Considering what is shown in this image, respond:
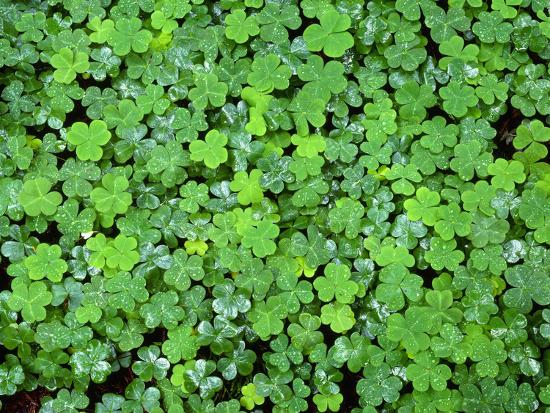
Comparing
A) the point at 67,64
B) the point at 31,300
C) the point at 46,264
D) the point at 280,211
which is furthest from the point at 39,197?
the point at 280,211

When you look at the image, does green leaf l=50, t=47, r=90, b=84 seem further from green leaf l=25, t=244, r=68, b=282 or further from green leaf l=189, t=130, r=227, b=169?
green leaf l=25, t=244, r=68, b=282

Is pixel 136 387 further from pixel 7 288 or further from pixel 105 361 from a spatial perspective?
pixel 7 288

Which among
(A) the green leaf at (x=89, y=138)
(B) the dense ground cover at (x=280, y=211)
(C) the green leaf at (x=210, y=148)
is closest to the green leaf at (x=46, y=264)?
(B) the dense ground cover at (x=280, y=211)

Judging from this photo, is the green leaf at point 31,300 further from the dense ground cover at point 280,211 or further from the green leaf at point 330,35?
the green leaf at point 330,35

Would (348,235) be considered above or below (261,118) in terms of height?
below

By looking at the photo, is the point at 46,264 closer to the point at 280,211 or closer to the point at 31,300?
the point at 31,300

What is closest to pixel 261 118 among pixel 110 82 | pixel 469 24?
pixel 110 82

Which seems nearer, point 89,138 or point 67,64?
point 89,138

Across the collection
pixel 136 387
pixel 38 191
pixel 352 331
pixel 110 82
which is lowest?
pixel 136 387
